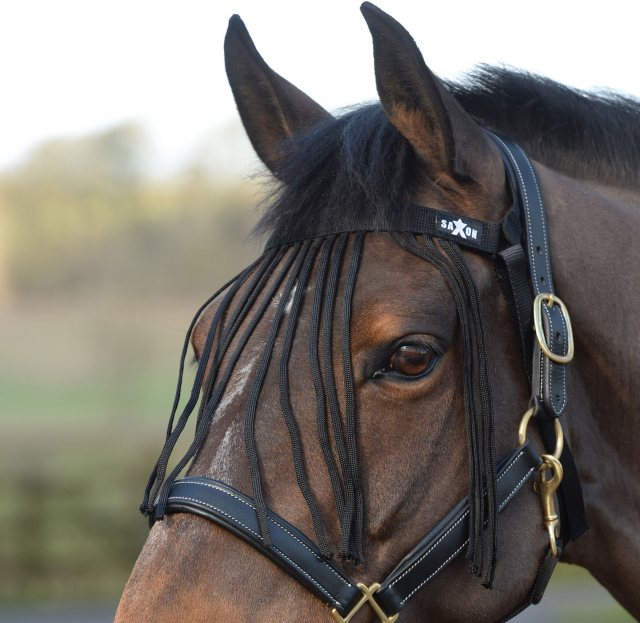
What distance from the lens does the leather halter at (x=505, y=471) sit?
7.00ft

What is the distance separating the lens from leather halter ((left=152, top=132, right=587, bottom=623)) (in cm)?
213

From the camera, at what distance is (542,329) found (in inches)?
93.1

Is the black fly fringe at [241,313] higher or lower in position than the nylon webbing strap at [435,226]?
lower

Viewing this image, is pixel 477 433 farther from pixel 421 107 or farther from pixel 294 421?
pixel 421 107

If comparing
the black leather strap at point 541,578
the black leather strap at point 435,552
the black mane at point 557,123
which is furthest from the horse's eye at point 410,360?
the black mane at point 557,123

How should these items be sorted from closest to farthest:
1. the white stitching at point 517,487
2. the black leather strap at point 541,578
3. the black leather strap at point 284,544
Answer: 1. the black leather strap at point 284,544
2. the white stitching at point 517,487
3. the black leather strap at point 541,578

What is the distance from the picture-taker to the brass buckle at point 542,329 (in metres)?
2.36

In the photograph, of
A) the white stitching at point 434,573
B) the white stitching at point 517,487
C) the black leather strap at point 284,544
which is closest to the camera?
the black leather strap at point 284,544

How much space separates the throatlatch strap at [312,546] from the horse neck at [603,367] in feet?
1.47

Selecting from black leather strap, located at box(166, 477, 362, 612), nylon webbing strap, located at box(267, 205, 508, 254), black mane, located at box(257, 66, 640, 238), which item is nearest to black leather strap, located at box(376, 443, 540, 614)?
black leather strap, located at box(166, 477, 362, 612)

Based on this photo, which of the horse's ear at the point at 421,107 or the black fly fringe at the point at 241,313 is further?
the black fly fringe at the point at 241,313

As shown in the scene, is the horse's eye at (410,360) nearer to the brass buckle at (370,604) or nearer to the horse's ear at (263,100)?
the brass buckle at (370,604)

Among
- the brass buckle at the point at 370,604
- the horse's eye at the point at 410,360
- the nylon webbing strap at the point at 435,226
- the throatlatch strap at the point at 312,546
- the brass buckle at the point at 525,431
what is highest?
the nylon webbing strap at the point at 435,226

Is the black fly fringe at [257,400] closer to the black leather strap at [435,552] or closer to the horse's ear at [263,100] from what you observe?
the black leather strap at [435,552]
